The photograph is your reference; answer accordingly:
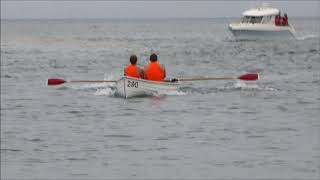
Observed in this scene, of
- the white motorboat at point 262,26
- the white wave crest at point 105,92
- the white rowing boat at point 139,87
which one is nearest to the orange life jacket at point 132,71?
the white rowing boat at point 139,87

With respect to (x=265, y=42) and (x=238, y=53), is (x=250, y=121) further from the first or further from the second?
(x=265, y=42)

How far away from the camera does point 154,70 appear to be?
88.8 ft

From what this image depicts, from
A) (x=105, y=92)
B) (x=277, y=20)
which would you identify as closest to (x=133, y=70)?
(x=105, y=92)

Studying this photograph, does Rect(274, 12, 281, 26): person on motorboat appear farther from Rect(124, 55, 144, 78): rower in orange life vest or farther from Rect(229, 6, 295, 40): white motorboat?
Rect(124, 55, 144, 78): rower in orange life vest

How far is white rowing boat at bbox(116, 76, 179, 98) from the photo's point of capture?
26.9 metres

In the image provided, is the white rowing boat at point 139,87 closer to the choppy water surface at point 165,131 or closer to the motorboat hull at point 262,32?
the choppy water surface at point 165,131

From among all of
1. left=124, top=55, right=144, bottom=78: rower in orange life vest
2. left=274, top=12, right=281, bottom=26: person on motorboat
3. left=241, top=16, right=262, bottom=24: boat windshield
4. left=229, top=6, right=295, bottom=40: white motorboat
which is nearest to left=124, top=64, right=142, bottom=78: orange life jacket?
left=124, top=55, right=144, bottom=78: rower in orange life vest

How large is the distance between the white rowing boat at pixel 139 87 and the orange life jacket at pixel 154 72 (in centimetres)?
22

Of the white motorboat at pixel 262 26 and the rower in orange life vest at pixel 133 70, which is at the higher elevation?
the white motorboat at pixel 262 26

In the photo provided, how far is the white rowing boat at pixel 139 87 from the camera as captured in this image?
26.9m

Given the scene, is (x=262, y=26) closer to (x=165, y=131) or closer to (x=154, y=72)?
(x=154, y=72)

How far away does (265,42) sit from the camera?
7400cm

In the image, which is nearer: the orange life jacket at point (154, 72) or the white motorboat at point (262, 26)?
the orange life jacket at point (154, 72)

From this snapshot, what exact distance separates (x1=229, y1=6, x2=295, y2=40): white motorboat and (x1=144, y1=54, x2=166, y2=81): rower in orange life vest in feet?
130
